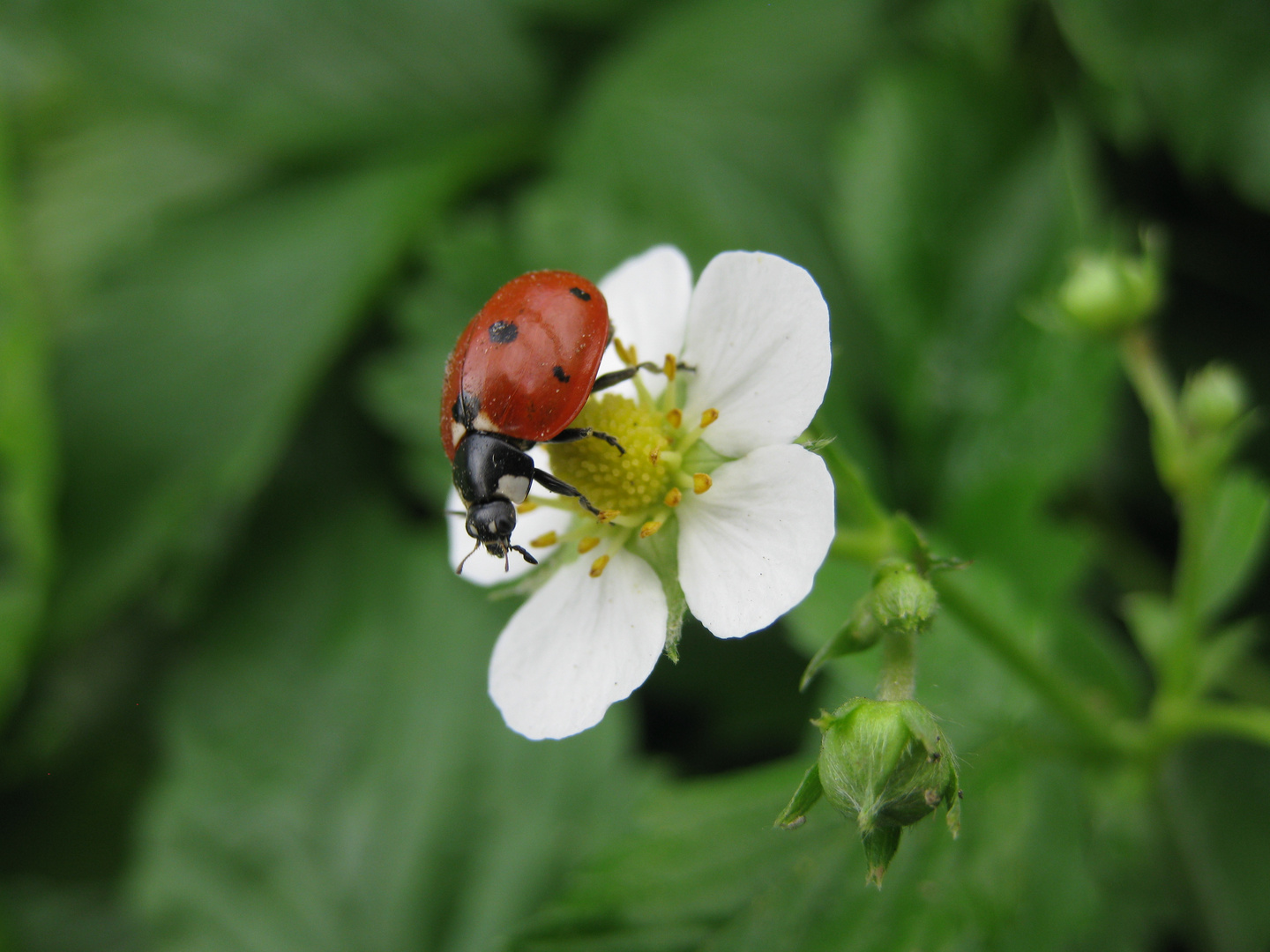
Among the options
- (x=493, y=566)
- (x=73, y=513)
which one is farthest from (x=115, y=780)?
(x=493, y=566)

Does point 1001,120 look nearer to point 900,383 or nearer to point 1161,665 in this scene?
point 900,383

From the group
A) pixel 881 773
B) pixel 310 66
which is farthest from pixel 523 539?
pixel 310 66

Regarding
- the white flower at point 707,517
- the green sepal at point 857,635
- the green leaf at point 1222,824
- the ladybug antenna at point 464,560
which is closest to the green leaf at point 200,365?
the ladybug antenna at point 464,560

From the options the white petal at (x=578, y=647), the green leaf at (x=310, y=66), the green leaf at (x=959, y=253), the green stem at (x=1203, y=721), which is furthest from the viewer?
the green leaf at (x=310, y=66)

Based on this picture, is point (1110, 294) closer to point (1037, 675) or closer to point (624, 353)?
point (1037, 675)

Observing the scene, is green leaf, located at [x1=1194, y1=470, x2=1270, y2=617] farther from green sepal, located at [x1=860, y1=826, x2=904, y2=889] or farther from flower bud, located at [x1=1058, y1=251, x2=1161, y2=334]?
green sepal, located at [x1=860, y1=826, x2=904, y2=889]

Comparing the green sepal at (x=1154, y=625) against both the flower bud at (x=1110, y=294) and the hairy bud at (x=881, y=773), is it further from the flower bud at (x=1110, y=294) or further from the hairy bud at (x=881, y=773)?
the hairy bud at (x=881, y=773)
